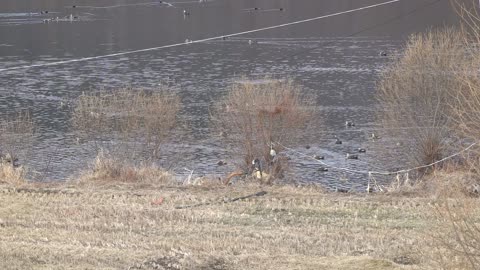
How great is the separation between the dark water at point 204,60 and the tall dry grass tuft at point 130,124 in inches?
29.1

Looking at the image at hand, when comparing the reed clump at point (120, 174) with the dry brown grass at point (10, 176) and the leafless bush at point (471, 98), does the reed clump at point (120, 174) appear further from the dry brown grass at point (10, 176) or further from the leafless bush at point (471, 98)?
the leafless bush at point (471, 98)

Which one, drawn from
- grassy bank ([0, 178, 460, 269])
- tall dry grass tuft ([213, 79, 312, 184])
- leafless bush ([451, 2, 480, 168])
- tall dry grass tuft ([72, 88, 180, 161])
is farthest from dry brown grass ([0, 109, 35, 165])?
leafless bush ([451, 2, 480, 168])

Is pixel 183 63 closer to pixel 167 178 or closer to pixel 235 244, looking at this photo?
pixel 167 178

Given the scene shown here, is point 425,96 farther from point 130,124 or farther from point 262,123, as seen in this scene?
point 130,124

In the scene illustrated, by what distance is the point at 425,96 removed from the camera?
24.6m

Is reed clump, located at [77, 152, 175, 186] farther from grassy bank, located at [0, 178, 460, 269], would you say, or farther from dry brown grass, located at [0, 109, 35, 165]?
dry brown grass, located at [0, 109, 35, 165]

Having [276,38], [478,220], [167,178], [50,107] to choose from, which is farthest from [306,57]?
[478,220]

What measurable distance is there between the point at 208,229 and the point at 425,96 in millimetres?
14977

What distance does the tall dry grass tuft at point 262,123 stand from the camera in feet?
76.0

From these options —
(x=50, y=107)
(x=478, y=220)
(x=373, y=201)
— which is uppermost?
(x=478, y=220)

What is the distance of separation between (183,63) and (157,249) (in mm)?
31005

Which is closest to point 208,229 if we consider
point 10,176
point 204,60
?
point 10,176

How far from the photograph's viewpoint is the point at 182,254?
9336 mm

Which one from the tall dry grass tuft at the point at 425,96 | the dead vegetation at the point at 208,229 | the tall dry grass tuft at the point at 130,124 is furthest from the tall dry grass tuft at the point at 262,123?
the dead vegetation at the point at 208,229
